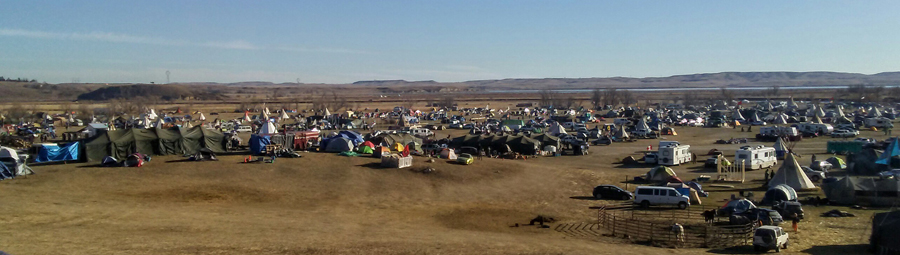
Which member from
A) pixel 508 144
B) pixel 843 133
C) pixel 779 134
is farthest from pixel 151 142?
pixel 843 133

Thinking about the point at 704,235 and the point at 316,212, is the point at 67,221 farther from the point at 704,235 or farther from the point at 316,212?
the point at 704,235

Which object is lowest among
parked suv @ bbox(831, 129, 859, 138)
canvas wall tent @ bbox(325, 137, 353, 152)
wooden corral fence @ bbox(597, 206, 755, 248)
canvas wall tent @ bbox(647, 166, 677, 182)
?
wooden corral fence @ bbox(597, 206, 755, 248)

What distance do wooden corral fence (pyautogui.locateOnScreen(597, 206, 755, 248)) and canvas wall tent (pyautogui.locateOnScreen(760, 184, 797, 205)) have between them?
2.60 meters

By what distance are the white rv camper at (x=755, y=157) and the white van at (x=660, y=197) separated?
351 inches

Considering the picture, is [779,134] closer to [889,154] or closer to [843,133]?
[843,133]

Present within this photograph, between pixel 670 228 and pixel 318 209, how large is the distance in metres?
9.85

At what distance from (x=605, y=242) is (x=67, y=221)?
13.1 meters

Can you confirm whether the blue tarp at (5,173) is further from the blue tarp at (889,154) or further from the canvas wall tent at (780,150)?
the canvas wall tent at (780,150)

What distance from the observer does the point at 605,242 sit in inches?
574

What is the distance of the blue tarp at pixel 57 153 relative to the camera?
81.1 ft

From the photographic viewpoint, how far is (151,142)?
26375 mm

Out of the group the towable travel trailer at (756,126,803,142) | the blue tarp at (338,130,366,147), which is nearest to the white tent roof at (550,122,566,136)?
the towable travel trailer at (756,126,803,142)

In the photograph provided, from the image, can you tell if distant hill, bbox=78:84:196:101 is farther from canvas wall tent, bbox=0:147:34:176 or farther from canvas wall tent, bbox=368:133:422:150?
canvas wall tent, bbox=0:147:34:176

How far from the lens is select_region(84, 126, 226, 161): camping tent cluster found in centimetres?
2491
